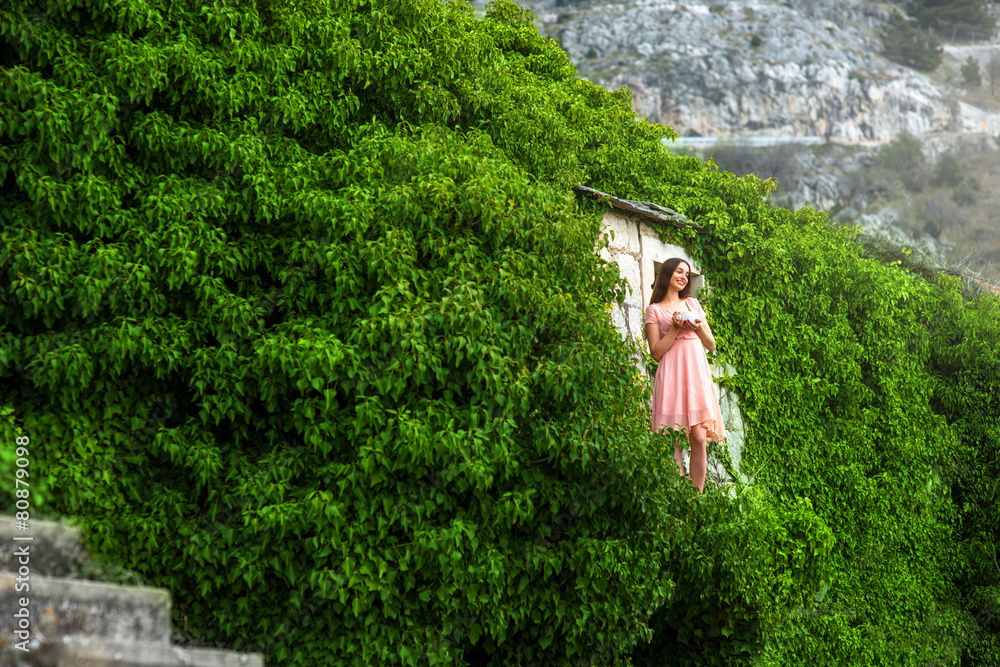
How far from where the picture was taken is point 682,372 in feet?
23.7

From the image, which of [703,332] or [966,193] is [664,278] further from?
[966,193]

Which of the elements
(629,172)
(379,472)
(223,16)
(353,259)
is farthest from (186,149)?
(629,172)

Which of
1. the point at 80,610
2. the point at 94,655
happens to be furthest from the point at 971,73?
the point at 94,655

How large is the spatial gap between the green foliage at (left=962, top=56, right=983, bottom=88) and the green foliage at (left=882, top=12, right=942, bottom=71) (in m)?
2.38

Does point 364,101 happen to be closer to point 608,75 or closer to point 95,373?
point 95,373

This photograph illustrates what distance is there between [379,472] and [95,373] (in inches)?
75.8

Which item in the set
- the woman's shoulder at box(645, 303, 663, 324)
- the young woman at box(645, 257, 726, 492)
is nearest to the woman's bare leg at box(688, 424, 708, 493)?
the young woman at box(645, 257, 726, 492)

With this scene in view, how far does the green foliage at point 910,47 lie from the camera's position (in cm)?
6569

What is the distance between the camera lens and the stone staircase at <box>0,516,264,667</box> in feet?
8.47

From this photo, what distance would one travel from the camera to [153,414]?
5.27 meters

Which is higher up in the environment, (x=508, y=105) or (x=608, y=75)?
(x=508, y=105)

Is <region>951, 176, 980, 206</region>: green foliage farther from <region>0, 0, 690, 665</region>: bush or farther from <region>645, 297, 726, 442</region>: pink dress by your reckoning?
<region>0, 0, 690, 665</region>: bush

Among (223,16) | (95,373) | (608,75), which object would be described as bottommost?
(608,75)

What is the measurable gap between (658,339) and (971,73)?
74710 millimetres
